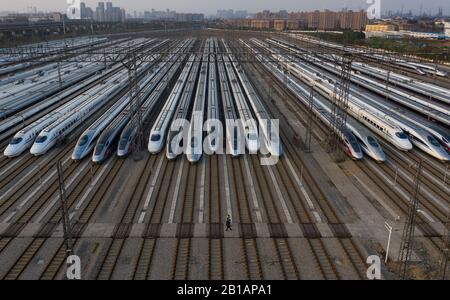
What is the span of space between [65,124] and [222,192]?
672 inches

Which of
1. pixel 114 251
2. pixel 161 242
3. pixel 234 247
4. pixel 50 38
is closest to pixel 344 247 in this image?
pixel 234 247

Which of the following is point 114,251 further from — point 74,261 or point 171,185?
point 171,185

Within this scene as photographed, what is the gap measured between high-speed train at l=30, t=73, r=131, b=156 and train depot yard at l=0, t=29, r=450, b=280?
0.52 ft

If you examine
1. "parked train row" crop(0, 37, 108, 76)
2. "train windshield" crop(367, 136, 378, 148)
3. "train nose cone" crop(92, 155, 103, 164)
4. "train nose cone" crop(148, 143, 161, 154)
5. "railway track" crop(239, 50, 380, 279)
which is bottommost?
"railway track" crop(239, 50, 380, 279)

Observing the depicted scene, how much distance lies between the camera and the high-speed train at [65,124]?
29.2 meters

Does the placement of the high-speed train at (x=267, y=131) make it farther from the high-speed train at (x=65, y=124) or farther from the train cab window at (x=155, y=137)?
the high-speed train at (x=65, y=124)

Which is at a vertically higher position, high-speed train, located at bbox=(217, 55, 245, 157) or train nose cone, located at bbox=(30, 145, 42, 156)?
high-speed train, located at bbox=(217, 55, 245, 157)

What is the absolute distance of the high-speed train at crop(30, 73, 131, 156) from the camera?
29234 millimetres

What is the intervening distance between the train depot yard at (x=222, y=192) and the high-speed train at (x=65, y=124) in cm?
16

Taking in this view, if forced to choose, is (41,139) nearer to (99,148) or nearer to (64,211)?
(99,148)

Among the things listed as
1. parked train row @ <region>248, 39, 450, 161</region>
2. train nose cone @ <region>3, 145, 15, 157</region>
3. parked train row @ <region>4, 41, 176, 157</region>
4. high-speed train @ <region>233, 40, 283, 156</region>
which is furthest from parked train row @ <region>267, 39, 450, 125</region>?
train nose cone @ <region>3, 145, 15, 157</region>

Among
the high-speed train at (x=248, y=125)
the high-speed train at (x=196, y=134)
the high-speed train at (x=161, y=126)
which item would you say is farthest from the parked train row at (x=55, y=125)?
the high-speed train at (x=248, y=125)

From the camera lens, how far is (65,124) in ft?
108

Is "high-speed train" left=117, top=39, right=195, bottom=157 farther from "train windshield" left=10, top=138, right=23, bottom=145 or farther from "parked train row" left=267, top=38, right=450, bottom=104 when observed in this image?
"parked train row" left=267, top=38, right=450, bottom=104
